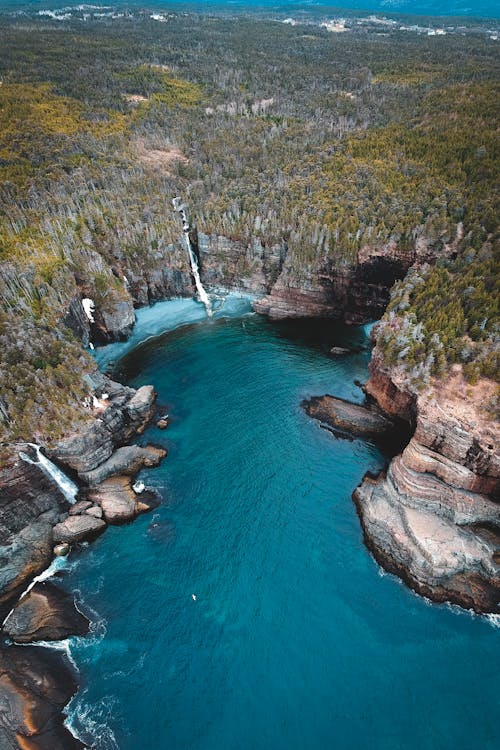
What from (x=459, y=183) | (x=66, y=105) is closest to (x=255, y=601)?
(x=459, y=183)

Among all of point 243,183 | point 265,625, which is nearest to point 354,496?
point 265,625

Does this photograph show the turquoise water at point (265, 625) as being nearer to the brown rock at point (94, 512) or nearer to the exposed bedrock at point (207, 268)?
the brown rock at point (94, 512)

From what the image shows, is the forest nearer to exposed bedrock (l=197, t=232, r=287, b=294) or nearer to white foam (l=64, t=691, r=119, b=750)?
exposed bedrock (l=197, t=232, r=287, b=294)

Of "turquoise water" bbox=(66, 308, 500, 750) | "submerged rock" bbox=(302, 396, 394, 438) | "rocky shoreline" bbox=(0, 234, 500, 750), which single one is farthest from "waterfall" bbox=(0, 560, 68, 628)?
"submerged rock" bbox=(302, 396, 394, 438)

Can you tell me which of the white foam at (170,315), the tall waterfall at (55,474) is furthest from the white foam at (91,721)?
the white foam at (170,315)

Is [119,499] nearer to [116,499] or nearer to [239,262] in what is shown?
[116,499]
